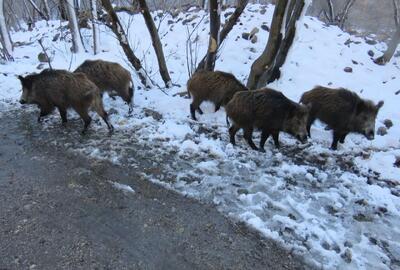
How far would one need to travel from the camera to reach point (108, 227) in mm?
4383

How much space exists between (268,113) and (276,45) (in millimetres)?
2071

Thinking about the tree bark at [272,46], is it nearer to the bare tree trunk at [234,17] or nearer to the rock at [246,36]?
the bare tree trunk at [234,17]

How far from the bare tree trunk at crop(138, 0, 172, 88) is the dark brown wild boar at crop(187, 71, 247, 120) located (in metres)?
1.69

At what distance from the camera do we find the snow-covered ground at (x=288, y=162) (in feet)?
14.7

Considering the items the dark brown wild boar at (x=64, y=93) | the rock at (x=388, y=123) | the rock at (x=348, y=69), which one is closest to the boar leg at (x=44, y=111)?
the dark brown wild boar at (x=64, y=93)

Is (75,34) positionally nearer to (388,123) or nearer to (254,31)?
(254,31)

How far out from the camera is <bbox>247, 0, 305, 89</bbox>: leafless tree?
766 centimetres

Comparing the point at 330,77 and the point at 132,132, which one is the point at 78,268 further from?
the point at 330,77

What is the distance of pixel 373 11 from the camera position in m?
39.2

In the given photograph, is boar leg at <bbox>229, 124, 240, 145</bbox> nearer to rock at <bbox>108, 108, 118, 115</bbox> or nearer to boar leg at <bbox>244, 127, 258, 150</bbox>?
boar leg at <bbox>244, 127, 258, 150</bbox>

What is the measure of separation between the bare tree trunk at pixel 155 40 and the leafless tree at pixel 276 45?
6.91 feet

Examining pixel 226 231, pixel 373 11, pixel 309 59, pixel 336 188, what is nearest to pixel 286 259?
pixel 226 231

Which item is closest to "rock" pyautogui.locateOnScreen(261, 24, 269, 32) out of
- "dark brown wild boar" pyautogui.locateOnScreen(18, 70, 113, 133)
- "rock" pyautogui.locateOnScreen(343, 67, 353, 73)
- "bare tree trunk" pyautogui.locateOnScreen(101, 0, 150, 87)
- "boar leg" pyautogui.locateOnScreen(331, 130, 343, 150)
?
"rock" pyautogui.locateOnScreen(343, 67, 353, 73)

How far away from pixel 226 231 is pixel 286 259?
0.74m
